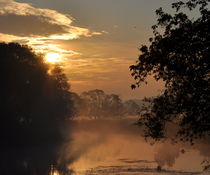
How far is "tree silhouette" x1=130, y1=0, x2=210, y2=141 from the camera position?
2045 cm

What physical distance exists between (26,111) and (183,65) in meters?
64.2

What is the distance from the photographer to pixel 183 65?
20.9 m

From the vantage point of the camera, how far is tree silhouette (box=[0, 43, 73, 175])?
63.1 m

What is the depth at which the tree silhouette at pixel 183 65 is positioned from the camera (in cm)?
2045

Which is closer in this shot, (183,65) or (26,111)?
(183,65)

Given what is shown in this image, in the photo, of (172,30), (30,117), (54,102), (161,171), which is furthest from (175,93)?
(54,102)

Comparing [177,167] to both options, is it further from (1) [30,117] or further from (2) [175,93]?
(1) [30,117]

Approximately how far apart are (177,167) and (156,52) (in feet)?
109

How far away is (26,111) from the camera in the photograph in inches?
3214

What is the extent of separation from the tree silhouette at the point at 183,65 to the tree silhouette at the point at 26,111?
34.3 meters

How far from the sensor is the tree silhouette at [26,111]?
63.1 metres

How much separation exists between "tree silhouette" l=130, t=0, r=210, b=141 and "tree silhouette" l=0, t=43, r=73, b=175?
112 feet

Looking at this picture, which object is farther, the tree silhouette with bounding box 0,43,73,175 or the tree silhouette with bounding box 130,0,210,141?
the tree silhouette with bounding box 0,43,73,175

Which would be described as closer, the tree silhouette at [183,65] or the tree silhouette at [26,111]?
the tree silhouette at [183,65]
